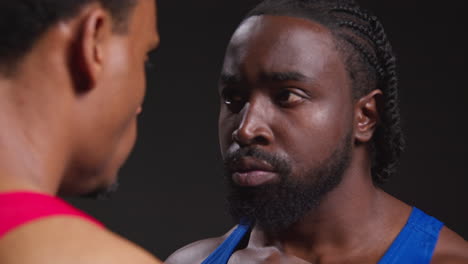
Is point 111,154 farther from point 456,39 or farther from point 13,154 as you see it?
point 456,39

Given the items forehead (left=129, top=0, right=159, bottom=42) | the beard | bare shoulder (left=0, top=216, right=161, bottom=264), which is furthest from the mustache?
bare shoulder (left=0, top=216, right=161, bottom=264)

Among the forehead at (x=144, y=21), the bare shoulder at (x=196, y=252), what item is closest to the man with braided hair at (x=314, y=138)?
the bare shoulder at (x=196, y=252)

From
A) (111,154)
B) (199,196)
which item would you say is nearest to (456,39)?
(199,196)

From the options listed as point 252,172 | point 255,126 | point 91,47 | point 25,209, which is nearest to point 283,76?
point 255,126

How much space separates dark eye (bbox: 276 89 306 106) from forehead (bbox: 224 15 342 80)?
0.07 metres

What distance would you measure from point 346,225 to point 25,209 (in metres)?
1.44

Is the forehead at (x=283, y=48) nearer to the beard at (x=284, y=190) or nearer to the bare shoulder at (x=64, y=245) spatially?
the beard at (x=284, y=190)

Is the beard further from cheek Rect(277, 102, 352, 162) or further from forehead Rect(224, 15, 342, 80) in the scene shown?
forehead Rect(224, 15, 342, 80)

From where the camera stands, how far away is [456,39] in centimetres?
364

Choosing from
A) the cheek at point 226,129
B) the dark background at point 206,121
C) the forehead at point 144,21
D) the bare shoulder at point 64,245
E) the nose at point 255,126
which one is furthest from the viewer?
the dark background at point 206,121

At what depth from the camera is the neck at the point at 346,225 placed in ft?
7.31

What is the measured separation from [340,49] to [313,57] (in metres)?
0.12

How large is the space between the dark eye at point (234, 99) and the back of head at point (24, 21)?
3.67 feet

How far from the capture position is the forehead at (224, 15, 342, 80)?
6.98 ft
